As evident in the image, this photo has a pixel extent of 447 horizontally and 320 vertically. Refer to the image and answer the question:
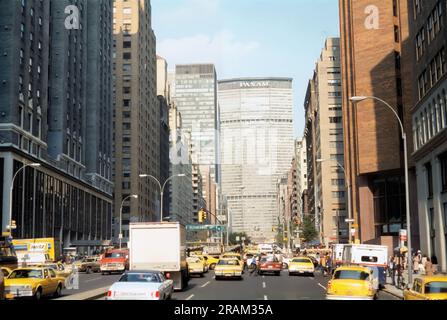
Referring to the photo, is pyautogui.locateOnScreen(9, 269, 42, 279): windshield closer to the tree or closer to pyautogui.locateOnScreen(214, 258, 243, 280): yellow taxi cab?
pyautogui.locateOnScreen(214, 258, 243, 280): yellow taxi cab

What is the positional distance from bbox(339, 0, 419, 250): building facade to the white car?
4916cm

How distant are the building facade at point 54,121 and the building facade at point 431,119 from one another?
3815 centimetres

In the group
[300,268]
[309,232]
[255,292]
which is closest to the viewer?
[255,292]

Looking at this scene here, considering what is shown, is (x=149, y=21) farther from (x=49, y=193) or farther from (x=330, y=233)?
(x=49, y=193)

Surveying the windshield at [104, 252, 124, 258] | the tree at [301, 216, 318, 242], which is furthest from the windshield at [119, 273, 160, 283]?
the tree at [301, 216, 318, 242]

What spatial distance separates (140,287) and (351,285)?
26.3 ft

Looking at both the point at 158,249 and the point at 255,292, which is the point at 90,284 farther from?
the point at 255,292

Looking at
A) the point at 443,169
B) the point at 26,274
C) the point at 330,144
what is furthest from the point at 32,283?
the point at 330,144

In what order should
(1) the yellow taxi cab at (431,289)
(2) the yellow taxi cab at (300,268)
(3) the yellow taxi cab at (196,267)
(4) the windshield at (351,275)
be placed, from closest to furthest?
(1) the yellow taxi cab at (431,289)
(4) the windshield at (351,275)
(3) the yellow taxi cab at (196,267)
(2) the yellow taxi cab at (300,268)

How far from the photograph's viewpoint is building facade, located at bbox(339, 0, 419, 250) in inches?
2616

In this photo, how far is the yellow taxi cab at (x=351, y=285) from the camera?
822 inches

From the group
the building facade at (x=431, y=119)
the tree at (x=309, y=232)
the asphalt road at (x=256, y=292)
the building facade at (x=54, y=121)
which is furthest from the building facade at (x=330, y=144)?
the asphalt road at (x=256, y=292)

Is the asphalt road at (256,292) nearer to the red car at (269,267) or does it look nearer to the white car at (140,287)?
the white car at (140,287)

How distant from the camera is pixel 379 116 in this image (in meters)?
67.9
